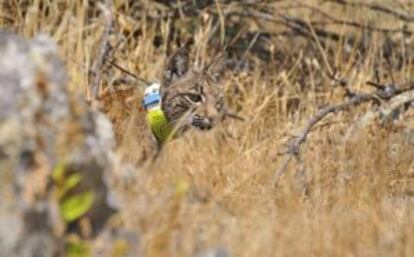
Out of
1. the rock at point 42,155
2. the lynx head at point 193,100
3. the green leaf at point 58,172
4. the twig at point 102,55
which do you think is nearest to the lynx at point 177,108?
the lynx head at point 193,100

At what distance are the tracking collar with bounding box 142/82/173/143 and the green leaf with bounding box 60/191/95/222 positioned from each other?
1592mm

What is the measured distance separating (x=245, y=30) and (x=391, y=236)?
14.0 ft

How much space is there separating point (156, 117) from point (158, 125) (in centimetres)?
3

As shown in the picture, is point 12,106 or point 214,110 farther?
point 214,110

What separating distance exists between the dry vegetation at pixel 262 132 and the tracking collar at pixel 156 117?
0.10 m

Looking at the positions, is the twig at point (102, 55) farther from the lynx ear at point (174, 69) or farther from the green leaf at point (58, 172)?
the green leaf at point (58, 172)

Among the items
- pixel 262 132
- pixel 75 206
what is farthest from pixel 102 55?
pixel 75 206

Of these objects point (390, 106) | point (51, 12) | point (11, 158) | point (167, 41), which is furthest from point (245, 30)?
point (11, 158)

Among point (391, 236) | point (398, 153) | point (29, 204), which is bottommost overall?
point (398, 153)

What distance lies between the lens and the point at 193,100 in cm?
482

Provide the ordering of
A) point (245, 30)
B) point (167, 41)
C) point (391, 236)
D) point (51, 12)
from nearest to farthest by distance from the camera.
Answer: point (391, 236) → point (51, 12) → point (167, 41) → point (245, 30)

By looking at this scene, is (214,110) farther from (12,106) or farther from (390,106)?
(12,106)

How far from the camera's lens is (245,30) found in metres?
7.45

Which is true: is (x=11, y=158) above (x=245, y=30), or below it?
above
